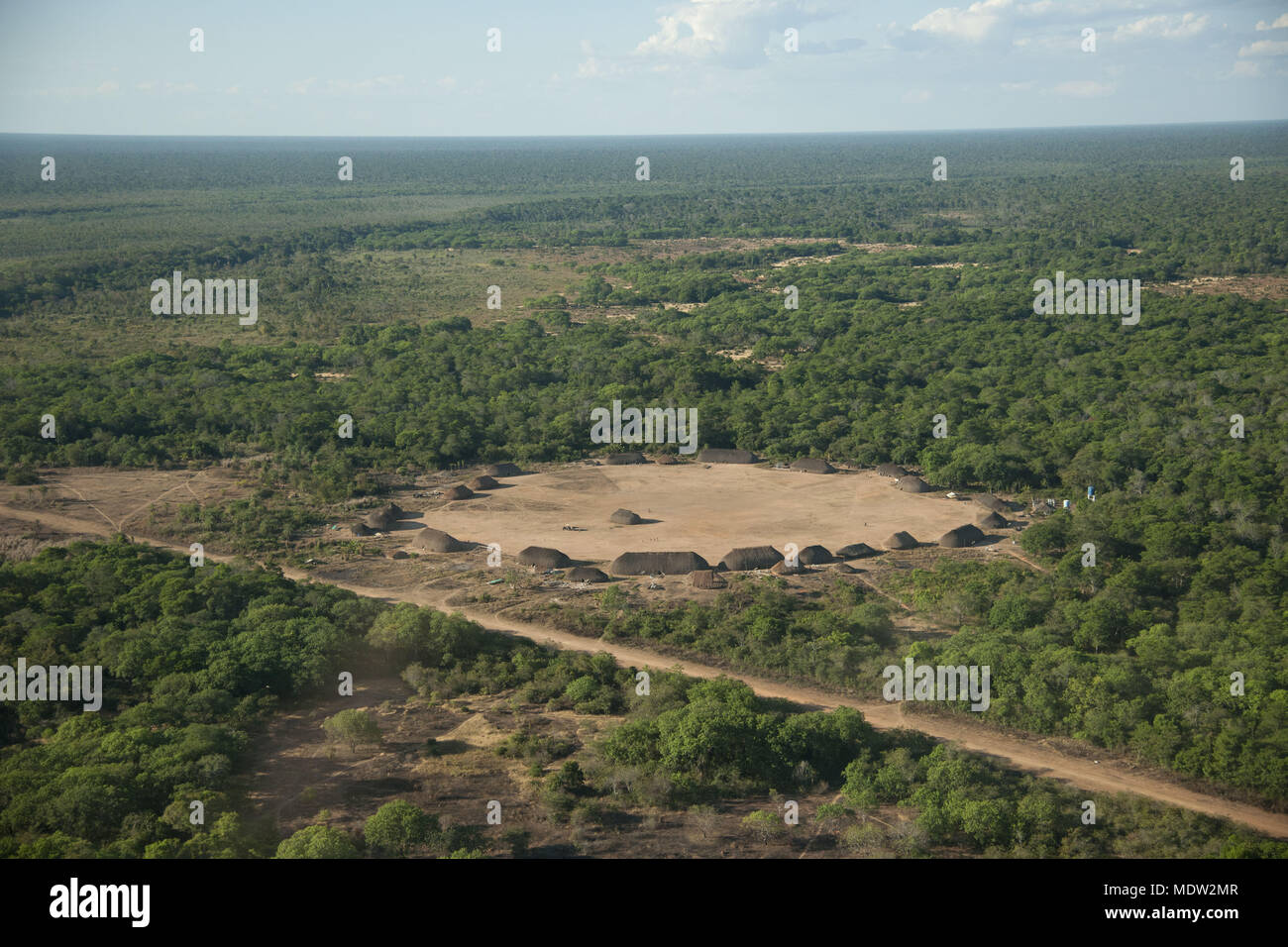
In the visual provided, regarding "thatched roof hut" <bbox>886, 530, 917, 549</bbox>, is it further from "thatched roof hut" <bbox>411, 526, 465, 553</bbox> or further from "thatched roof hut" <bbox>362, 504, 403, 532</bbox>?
"thatched roof hut" <bbox>362, 504, 403, 532</bbox>

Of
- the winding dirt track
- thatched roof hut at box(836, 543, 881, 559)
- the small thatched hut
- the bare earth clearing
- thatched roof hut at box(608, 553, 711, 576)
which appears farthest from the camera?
the small thatched hut

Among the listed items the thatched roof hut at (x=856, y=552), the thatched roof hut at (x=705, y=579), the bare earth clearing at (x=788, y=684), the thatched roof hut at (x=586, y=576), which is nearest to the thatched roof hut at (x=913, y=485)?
the bare earth clearing at (x=788, y=684)

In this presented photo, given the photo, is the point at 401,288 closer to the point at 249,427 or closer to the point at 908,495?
the point at 249,427

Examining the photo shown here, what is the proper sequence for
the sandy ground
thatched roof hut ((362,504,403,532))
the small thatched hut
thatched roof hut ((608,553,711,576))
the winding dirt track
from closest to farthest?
the winding dirt track → thatched roof hut ((608,553,711,576)) → the sandy ground → the small thatched hut → thatched roof hut ((362,504,403,532))

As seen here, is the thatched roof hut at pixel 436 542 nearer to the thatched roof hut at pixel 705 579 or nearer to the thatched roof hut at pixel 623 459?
the thatched roof hut at pixel 705 579

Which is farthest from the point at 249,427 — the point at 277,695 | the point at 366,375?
the point at 277,695

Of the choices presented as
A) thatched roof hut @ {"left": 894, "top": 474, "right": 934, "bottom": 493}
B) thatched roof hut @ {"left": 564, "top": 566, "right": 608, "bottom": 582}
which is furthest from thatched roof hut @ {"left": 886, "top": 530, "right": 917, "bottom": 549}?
thatched roof hut @ {"left": 564, "top": 566, "right": 608, "bottom": 582}

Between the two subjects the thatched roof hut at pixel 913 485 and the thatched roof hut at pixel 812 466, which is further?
the thatched roof hut at pixel 812 466
